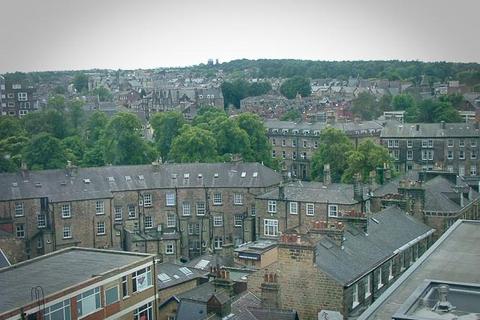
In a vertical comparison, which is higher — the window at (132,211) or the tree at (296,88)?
the tree at (296,88)

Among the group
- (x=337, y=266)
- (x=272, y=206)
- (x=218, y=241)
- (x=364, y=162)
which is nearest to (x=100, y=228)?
(x=218, y=241)

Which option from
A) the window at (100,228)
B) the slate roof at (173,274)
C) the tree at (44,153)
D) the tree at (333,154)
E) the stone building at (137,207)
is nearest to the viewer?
the slate roof at (173,274)

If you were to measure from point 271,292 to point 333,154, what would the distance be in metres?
38.5

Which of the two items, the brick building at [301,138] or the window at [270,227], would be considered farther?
the brick building at [301,138]

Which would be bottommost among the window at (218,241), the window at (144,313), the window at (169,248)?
the window at (218,241)

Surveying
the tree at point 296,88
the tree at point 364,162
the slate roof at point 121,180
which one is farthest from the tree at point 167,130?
the tree at point 296,88

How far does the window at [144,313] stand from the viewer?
2389 cm

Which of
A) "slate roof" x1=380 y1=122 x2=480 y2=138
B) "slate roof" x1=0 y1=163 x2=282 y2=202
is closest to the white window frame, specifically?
"slate roof" x1=0 y1=163 x2=282 y2=202

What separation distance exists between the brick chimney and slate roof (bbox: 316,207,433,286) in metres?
2.14

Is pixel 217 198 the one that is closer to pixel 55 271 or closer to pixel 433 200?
pixel 433 200

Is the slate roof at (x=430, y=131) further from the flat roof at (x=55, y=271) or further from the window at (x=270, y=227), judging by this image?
the flat roof at (x=55, y=271)

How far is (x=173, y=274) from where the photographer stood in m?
31.0

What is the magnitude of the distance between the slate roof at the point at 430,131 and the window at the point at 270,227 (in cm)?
3346

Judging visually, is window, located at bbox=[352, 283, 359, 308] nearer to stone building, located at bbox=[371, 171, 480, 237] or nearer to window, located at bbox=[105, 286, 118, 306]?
window, located at bbox=[105, 286, 118, 306]
